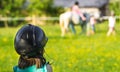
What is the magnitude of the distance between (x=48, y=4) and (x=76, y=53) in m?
35.7

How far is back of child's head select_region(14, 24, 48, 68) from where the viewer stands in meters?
4.25

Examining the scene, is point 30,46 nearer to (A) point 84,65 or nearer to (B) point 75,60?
(A) point 84,65

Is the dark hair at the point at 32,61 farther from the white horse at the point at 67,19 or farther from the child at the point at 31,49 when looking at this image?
the white horse at the point at 67,19

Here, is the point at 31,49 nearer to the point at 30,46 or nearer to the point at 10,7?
the point at 30,46

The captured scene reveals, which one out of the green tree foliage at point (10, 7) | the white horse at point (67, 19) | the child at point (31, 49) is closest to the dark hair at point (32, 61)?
the child at point (31, 49)

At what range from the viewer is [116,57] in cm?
1127

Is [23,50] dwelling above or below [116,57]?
above

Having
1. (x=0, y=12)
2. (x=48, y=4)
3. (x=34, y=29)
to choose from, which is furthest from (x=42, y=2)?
(x=34, y=29)

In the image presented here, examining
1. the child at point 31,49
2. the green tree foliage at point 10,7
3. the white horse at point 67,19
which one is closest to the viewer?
the child at point 31,49

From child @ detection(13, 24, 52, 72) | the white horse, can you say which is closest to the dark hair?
child @ detection(13, 24, 52, 72)

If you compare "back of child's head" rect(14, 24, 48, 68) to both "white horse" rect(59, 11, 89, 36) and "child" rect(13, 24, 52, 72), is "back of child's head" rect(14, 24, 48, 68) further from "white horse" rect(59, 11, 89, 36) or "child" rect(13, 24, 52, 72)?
"white horse" rect(59, 11, 89, 36)

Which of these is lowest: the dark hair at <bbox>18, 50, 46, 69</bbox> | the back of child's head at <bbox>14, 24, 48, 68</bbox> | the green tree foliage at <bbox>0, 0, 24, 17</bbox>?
the green tree foliage at <bbox>0, 0, 24, 17</bbox>

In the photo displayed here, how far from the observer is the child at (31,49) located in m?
4.25

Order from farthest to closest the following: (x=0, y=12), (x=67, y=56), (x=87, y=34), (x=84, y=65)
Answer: (x=0, y=12)
(x=87, y=34)
(x=67, y=56)
(x=84, y=65)
